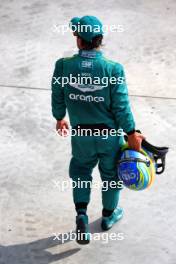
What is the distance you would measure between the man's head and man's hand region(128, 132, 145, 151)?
0.69 metres

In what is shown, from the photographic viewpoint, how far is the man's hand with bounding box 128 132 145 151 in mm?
4621

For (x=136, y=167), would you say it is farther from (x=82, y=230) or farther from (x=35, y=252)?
(x=35, y=252)

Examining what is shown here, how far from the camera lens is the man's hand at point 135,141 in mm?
4621

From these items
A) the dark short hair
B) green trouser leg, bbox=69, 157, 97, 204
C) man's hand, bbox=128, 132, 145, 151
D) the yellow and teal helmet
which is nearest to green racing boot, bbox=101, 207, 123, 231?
green trouser leg, bbox=69, 157, 97, 204

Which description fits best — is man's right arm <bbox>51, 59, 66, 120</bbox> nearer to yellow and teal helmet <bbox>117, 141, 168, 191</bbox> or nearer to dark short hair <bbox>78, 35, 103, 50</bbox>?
dark short hair <bbox>78, 35, 103, 50</bbox>

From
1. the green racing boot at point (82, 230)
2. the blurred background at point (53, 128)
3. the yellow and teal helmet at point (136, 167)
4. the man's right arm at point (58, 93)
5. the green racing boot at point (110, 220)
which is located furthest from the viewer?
the green racing boot at point (110, 220)

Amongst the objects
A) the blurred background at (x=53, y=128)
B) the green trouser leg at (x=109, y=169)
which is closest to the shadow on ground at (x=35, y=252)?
the blurred background at (x=53, y=128)

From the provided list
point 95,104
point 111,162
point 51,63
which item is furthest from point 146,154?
point 51,63

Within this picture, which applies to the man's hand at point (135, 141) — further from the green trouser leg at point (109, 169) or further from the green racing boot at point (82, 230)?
the green racing boot at point (82, 230)

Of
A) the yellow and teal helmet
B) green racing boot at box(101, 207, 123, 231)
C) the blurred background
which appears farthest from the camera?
green racing boot at box(101, 207, 123, 231)

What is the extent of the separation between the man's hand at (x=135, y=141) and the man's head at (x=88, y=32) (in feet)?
2.25

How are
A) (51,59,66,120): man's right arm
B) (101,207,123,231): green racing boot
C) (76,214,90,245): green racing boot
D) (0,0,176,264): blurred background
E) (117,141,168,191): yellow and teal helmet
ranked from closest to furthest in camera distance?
(51,59,66,120): man's right arm → (117,141,168,191): yellow and teal helmet → (76,214,90,245): green racing boot → (0,0,176,264): blurred background → (101,207,123,231): green racing boot

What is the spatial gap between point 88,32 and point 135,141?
855 mm

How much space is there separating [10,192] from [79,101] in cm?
137
